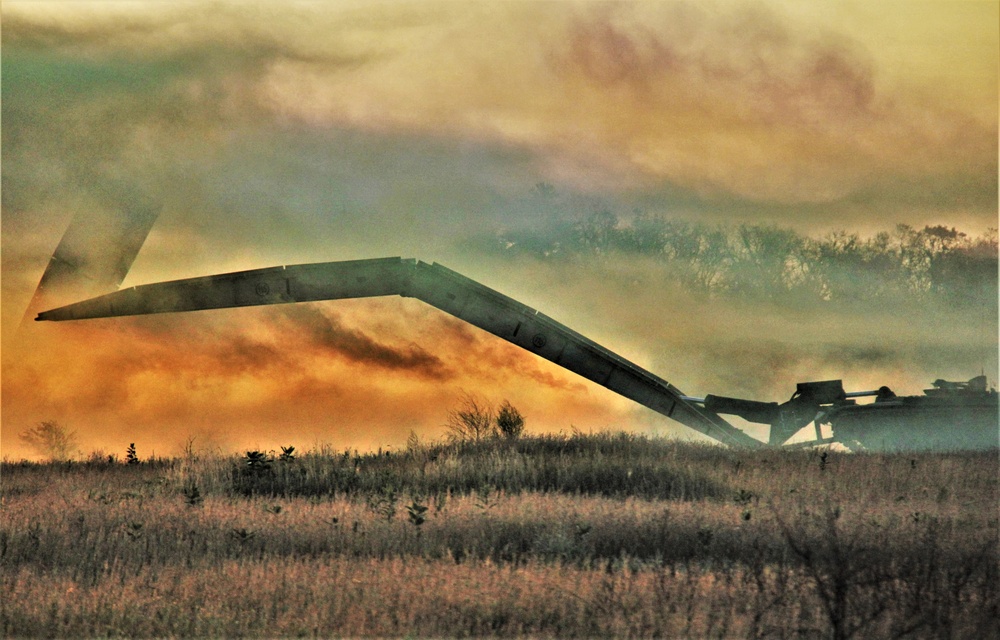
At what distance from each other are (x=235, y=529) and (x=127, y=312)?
7.97 metres

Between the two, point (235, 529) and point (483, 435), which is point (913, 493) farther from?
point (235, 529)

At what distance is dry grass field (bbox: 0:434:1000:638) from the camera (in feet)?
28.1

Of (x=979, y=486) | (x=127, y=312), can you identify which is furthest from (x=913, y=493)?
(x=127, y=312)

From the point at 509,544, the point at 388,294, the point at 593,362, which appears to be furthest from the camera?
the point at 593,362

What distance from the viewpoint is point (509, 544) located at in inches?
445

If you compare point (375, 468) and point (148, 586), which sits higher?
point (375, 468)

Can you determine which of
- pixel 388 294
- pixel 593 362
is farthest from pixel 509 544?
pixel 593 362

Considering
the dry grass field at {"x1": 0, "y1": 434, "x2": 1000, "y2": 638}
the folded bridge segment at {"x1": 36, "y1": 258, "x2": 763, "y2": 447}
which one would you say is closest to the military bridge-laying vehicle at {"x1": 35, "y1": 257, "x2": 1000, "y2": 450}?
the folded bridge segment at {"x1": 36, "y1": 258, "x2": 763, "y2": 447}

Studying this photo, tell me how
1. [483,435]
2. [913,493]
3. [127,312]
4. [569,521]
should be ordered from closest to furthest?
1. [569,521]
2. [913,493]
3. [127,312]
4. [483,435]

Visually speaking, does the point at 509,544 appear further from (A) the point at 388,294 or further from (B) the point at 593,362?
(B) the point at 593,362

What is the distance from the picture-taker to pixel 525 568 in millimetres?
10242

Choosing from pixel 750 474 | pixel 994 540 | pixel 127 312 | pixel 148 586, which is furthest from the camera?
pixel 127 312

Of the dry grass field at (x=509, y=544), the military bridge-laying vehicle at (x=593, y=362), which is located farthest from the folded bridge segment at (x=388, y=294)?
the dry grass field at (x=509, y=544)

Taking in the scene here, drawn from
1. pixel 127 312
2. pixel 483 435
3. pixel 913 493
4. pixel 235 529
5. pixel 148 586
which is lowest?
pixel 148 586
